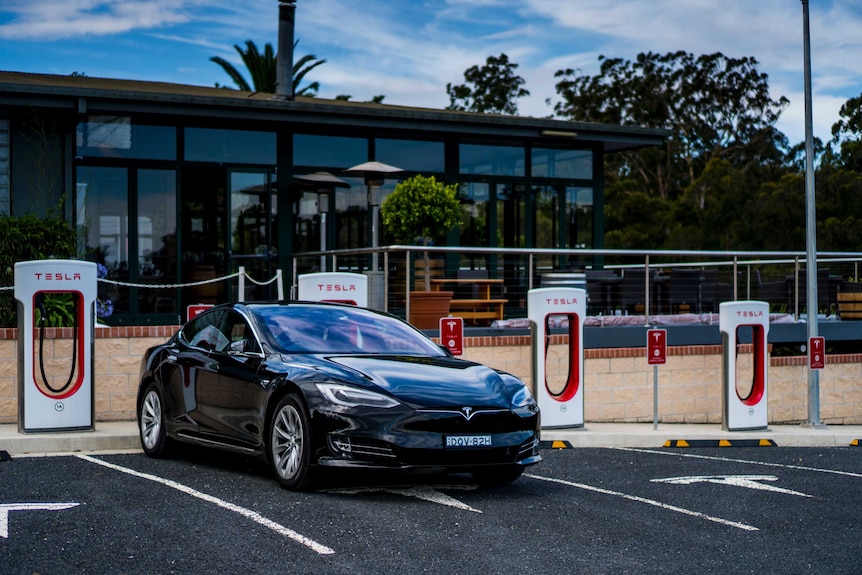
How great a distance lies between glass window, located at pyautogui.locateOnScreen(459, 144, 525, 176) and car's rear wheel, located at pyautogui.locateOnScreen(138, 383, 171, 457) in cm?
1184

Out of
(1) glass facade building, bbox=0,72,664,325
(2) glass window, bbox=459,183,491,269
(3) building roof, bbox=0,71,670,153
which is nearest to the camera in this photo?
(3) building roof, bbox=0,71,670,153

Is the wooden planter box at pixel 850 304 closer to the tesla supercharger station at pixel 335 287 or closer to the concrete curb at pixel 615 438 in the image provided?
the concrete curb at pixel 615 438

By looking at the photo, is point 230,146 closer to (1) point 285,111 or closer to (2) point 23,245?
(1) point 285,111

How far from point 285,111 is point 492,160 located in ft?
14.7

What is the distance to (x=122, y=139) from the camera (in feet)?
61.7

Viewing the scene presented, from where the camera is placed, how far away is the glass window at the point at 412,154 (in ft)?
69.4

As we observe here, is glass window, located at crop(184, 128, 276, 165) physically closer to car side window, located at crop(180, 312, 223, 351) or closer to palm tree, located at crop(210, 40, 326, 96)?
car side window, located at crop(180, 312, 223, 351)

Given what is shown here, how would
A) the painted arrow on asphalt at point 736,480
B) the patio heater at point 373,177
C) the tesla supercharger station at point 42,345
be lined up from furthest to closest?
the patio heater at point 373,177 → the tesla supercharger station at point 42,345 → the painted arrow on asphalt at point 736,480

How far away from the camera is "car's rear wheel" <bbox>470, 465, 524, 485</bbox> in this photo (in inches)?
346

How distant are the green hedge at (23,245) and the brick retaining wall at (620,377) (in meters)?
0.93

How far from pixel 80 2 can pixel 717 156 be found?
2951 cm

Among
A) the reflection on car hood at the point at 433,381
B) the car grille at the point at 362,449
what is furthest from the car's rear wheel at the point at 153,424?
the car grille at the point at 362,449

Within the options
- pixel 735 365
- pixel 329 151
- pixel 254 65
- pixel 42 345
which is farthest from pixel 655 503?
pixel 254 65

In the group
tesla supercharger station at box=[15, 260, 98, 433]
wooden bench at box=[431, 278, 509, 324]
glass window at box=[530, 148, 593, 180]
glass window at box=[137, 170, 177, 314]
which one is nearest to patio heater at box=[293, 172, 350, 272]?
glass window at box=[137, 170, 177, 314]
